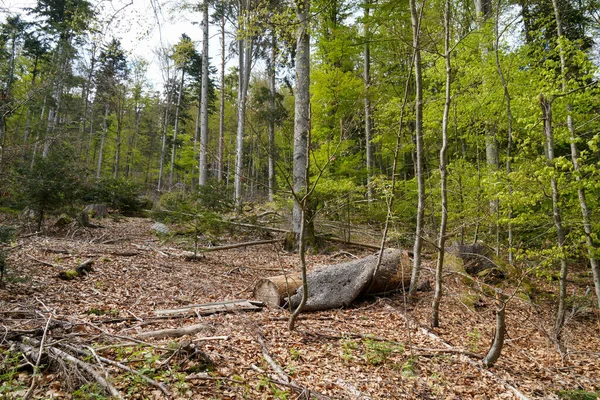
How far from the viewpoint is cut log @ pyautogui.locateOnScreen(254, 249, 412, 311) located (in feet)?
16.8

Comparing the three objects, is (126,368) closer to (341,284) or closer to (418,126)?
(341,284)

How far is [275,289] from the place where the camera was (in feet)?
16.6

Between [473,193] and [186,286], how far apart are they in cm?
712

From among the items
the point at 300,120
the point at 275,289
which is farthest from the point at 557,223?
the point at 300,120

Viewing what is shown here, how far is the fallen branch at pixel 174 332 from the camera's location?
3.50 metres

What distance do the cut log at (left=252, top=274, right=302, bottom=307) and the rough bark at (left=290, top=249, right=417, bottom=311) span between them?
13cm

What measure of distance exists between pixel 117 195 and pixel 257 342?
12654mm

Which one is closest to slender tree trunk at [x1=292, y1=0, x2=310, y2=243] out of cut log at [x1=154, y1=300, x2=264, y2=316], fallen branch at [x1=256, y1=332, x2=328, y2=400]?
cut log at [x1=154, y1=300, x2=264, y2=316]

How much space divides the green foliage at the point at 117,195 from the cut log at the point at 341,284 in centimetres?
1059

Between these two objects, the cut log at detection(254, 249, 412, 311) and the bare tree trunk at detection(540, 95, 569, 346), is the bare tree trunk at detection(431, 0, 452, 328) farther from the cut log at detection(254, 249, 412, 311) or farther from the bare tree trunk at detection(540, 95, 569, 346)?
the bare tree trunk at detection(540, 95, 569, 346)

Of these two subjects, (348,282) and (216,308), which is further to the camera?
(348,282)

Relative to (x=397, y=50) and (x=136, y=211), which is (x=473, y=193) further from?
(x=136, y=211)

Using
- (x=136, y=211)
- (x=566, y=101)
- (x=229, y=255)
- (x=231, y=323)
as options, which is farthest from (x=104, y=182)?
(x=566, y=101)

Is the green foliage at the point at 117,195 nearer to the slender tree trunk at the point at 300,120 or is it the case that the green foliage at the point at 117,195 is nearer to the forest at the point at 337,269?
the forest at the point at 337,269
